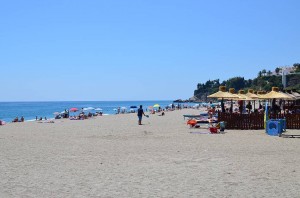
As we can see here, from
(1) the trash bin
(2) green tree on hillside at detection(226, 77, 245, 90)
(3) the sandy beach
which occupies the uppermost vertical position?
(2) green tree on hillside at detection(226, 77, 245, 90)

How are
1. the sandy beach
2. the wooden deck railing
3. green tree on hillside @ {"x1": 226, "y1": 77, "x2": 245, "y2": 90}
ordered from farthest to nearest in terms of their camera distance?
green tree on hillside @ {"x1": 226, "y1": 77, "x2": 245, "y2": 90}, the wooden deck railing, the sandy beach

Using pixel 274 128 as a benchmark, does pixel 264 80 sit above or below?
above

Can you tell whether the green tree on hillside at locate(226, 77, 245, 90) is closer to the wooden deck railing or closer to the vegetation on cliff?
the vegetation on cliff

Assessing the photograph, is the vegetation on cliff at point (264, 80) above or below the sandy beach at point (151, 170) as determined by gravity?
above

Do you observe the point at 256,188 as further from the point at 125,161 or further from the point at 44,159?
the point at 44,159

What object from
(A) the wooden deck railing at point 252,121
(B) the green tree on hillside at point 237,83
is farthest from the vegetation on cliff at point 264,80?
(A) the wooden deck railing at point 252,121

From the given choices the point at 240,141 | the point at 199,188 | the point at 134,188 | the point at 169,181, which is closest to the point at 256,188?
the point at 199,188

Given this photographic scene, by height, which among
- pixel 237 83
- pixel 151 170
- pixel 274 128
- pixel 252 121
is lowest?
pixel 151 170

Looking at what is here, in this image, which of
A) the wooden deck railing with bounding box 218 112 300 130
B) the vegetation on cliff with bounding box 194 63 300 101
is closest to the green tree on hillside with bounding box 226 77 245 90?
the vegetation on cliff with bounding box 194 63 300 101

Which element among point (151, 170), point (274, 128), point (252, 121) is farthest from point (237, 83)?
point (151, 170)

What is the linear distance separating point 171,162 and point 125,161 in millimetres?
1252

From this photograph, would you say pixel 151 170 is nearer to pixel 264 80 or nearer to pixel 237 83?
pixel 264 80

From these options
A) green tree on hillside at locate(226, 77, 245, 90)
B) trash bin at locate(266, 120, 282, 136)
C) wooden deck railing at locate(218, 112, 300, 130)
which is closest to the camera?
trash bin at locate(266, 120, 282, 136)

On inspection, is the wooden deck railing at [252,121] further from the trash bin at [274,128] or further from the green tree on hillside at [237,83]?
the green tree on hillside at [237,83]
